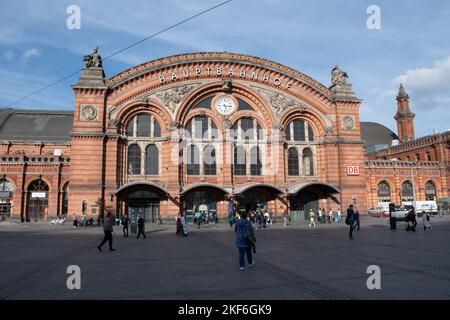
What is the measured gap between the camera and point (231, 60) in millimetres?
41969

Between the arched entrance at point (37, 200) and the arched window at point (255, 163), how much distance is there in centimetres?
2724

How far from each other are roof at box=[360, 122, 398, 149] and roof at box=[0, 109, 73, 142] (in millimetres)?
59153

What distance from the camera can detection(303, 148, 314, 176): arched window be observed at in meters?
43.7

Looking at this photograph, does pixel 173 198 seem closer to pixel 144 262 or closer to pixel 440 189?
pixel 144 262

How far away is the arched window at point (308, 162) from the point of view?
4366 centimetres

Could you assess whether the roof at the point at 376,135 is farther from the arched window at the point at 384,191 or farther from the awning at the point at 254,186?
the awning at the point at 254,186

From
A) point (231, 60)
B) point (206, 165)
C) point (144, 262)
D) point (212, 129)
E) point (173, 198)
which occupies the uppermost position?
point (231, 60)

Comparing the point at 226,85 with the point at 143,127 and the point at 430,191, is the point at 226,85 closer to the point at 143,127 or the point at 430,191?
the point at 143,127

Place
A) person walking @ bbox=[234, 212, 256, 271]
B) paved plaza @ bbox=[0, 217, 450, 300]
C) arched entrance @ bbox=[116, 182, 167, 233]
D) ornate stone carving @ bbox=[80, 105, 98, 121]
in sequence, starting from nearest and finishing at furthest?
paved plaza @ bbox=[0, 217, 450, 300] → person walking @ bbox=[234, 212, 256, 271] → ornate stone carving @ bbox=[80, 105, 98, 121] → arched entrance @ bbox=[116, 182, 167, 233]

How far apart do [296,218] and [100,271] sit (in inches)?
1263

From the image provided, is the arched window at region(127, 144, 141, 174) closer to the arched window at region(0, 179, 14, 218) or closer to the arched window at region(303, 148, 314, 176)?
the arched window at region(0, 179, 14, 218)

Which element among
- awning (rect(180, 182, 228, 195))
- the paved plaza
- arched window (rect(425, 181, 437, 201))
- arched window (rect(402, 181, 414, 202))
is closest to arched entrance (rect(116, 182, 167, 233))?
awning (rect(180, 182, 228, 195))
